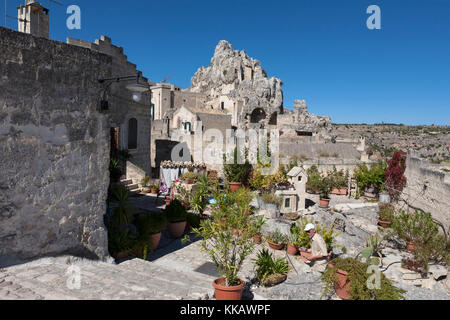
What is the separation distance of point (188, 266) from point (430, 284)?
6.12 meters

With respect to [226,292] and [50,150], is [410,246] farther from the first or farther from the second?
[50,150]

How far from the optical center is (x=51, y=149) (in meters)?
4.91

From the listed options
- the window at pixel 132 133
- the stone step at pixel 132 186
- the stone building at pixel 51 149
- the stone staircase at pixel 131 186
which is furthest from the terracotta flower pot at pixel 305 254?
the window at pixel 132 133

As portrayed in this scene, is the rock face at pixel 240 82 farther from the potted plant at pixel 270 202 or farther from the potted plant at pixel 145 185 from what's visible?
the potted plant at pixel 270 202

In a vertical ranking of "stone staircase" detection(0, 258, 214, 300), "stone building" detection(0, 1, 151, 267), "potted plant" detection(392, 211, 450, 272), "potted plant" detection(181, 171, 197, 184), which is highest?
"stone building" detection(0, 1, 151, 267)

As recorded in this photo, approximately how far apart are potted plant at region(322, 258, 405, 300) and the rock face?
2987 centimetres

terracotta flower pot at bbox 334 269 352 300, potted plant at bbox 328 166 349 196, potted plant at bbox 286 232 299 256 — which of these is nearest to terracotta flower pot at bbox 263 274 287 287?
terracotta flower pot at bbox 334 269 352 300

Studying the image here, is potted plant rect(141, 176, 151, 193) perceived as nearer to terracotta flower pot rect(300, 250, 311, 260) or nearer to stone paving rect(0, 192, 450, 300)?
stone paving rect(0, 192, 450, 300)

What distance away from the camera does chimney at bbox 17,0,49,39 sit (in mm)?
9977

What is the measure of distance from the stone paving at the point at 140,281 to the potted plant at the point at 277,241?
2.64ft

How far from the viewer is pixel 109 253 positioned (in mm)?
6281

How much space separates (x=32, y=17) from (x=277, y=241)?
427 inches

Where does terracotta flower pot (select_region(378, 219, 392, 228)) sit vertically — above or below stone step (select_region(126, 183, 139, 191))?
below
